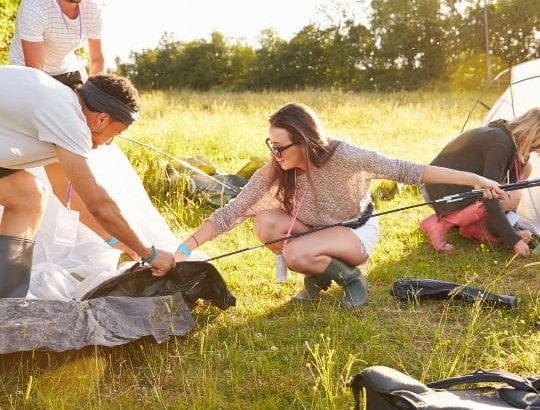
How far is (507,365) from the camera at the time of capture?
2941mm

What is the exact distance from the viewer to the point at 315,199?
368 centimetres

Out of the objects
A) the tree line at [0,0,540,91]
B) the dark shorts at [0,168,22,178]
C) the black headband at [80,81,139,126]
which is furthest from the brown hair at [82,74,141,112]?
the tree line at [0,0,540,91]

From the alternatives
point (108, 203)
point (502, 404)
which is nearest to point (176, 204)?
point (108, 203)

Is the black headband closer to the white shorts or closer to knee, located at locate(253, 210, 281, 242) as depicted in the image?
knee, located at locate(253, 210, 281, 242)

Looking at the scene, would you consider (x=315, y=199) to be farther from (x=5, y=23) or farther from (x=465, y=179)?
(x=5, y=23)

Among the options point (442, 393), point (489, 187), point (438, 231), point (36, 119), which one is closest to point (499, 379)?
point (442, 393)

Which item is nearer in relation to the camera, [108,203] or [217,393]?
[217,393]

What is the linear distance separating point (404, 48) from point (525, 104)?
70.0 ft

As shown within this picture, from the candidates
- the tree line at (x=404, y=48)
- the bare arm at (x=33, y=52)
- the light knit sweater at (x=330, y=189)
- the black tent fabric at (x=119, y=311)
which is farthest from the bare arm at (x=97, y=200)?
the tree line at (x=404, y=48)

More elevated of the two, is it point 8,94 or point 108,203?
point 8,94

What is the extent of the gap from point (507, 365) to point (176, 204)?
11.5ft

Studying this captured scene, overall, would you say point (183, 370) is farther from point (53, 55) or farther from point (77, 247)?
point (53, 55)

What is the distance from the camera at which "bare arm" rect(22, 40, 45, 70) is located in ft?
13.2

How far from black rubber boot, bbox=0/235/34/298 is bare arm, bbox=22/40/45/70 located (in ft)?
4.25
